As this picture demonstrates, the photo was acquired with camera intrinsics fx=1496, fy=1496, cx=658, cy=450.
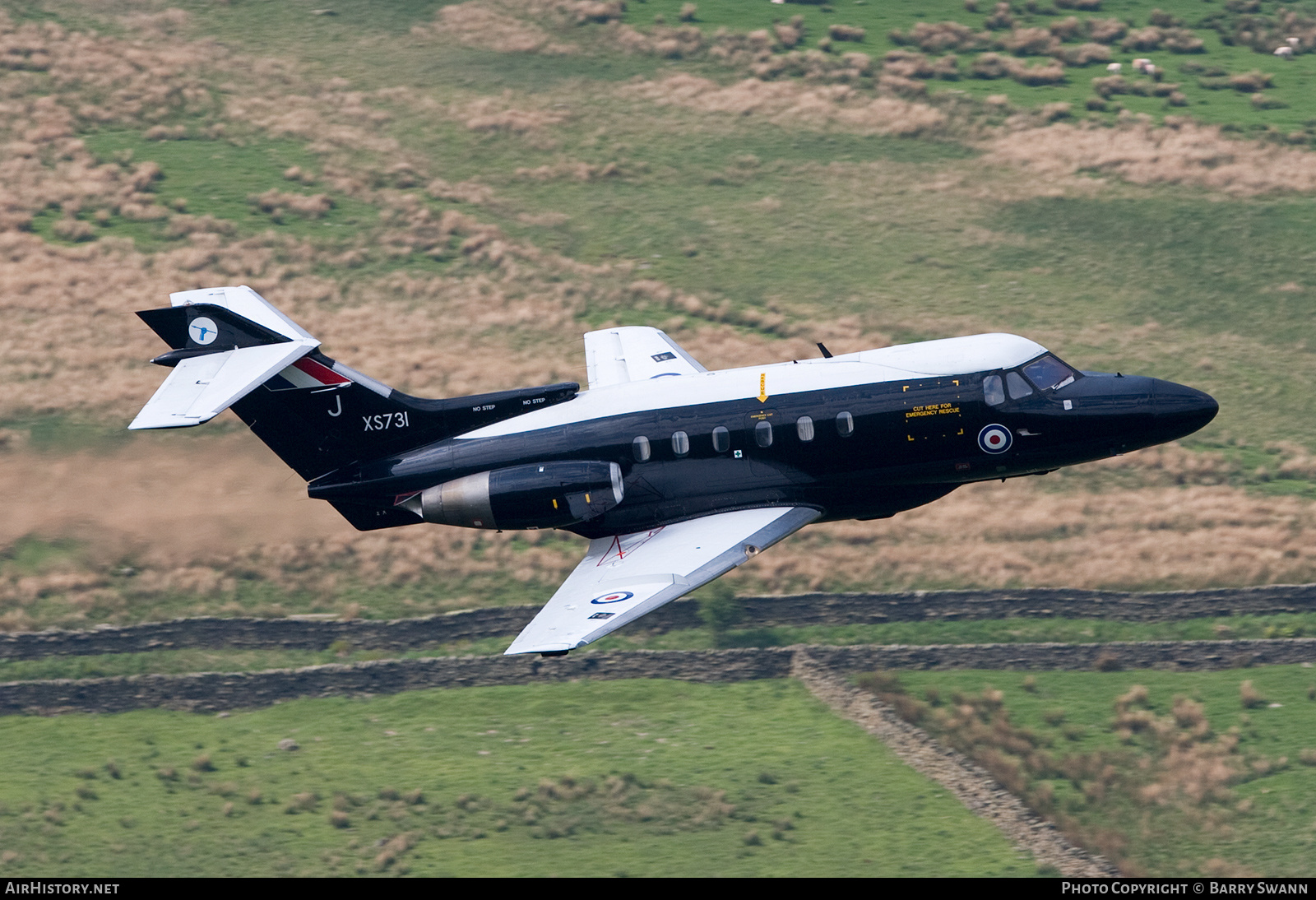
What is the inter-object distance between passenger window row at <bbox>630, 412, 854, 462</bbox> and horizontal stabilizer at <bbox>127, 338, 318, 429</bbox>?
23.5 feet

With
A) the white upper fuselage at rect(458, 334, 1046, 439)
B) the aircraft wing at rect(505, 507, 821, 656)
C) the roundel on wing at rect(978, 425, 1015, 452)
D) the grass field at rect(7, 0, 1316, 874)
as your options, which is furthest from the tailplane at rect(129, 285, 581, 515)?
the grass field at rect(7, 0, 1316, 874)

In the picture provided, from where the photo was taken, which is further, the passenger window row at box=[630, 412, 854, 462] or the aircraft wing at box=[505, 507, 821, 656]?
the passenger window row at box=[630, 412, 854, 462]

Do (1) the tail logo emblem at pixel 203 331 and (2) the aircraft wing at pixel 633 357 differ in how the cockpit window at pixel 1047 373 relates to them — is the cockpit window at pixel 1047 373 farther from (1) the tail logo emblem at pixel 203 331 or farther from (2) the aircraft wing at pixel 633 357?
(1) the tail logo emblem at pixel 203 331

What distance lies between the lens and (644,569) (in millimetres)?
29547

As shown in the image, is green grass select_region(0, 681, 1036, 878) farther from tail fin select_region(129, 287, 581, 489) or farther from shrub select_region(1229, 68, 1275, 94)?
shrub select_region(1229, 68, 1275, 94)

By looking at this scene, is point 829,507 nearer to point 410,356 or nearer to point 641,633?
point 641,633

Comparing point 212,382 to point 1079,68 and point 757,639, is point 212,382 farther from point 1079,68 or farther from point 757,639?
point 1079,68

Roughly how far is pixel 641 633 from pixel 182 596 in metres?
13.2

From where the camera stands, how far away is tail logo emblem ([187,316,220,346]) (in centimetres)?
3139

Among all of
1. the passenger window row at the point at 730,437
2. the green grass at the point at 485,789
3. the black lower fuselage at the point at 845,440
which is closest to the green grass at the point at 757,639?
the green grass at the point at 485,789

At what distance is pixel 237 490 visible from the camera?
150ft

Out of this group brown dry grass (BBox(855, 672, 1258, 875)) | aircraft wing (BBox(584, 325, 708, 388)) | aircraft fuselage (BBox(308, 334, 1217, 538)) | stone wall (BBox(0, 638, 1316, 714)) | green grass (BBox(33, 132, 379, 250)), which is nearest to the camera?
aircraft fuselage (BBox(308, 334, 1217, 538))

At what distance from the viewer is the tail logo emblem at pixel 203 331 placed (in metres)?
31.4

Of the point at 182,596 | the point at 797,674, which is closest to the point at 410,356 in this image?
the point at 182,596
